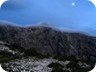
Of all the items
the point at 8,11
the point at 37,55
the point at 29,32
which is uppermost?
the point at 8,11

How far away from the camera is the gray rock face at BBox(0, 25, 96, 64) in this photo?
3100mm

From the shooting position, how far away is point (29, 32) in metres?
3.15

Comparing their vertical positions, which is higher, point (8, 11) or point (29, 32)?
point (8, 11)

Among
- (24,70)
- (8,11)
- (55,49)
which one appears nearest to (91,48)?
(55,49)

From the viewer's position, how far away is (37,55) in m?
3.19

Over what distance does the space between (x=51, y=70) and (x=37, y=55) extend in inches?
12.9

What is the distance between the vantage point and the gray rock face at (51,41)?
310cm

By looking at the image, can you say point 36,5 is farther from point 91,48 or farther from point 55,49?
point 91,48

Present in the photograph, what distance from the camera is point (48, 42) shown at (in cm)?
316

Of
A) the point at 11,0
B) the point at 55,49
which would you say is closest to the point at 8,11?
the point at 11,0

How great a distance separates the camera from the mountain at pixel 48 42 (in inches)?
122

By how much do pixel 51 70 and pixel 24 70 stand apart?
41 centimetres

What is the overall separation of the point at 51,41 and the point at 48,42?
0.05m

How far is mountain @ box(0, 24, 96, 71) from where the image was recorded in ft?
10.2
